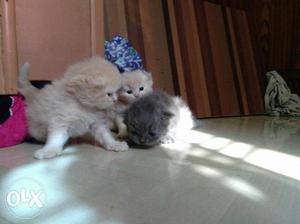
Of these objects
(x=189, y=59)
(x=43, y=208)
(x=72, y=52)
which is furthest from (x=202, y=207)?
(x=189, y=59)

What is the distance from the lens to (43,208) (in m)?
0.77

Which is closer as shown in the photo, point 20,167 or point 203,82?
point 20,167

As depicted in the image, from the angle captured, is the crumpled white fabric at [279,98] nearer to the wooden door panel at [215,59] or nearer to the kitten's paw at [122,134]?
the wooden door panel at [215,59]

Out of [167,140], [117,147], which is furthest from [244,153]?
[117,147]

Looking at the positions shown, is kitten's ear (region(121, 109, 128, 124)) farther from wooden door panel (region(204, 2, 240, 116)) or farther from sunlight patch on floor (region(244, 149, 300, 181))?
wooden door panel (region(204, 2, 240, 116))

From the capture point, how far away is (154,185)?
96cm

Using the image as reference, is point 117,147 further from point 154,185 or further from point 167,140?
point 154,185

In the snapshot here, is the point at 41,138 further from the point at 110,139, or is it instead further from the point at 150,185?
the point at 150,185

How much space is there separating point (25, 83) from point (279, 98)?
7.58 ft

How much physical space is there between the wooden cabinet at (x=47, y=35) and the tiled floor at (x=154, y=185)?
0.43 meters

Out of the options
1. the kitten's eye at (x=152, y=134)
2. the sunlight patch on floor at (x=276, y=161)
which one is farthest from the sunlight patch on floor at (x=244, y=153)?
the kitten's eye at (x=152, y=134)

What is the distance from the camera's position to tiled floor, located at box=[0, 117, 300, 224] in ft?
2.49

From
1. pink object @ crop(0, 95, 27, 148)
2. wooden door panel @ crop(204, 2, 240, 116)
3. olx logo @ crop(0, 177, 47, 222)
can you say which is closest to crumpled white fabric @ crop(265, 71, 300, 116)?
wooden door panel @ crop(204, 2, 240, 116)

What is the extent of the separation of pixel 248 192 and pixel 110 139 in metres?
0.67
